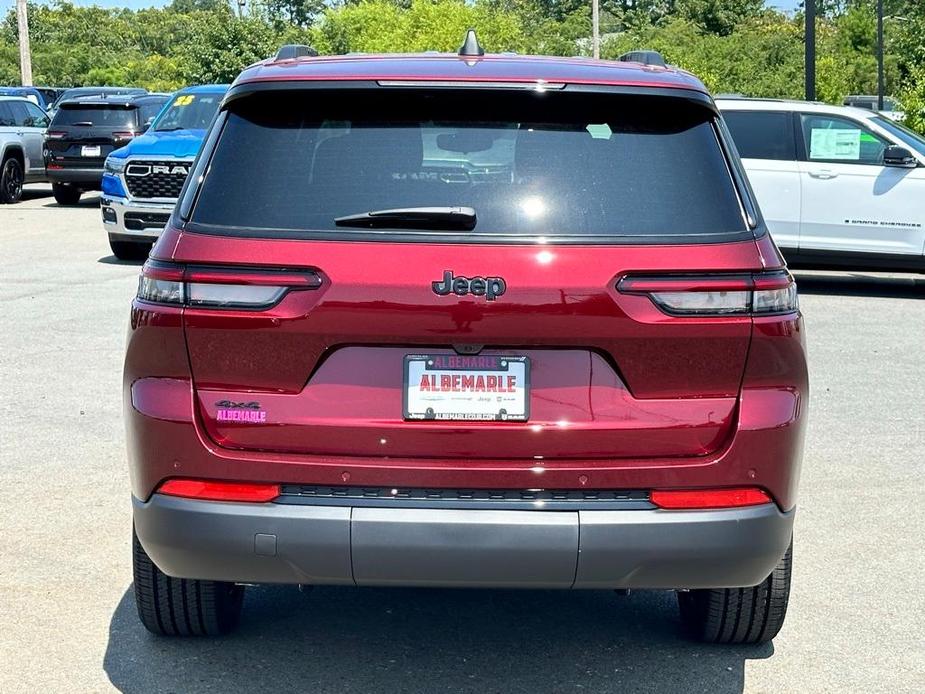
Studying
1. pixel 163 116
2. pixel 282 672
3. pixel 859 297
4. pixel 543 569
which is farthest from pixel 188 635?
pixel 163 116

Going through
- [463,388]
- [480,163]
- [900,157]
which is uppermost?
[480,163]

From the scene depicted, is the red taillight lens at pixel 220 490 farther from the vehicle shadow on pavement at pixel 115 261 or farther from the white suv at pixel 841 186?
the vehicle shadow on pavement at pixel 115 261

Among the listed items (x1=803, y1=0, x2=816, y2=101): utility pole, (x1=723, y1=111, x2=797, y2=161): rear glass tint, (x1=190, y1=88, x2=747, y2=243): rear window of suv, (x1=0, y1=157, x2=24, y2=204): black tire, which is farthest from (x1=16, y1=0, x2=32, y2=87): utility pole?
(x1=190, y1=88, x2=747, y2=243): rear window of suv

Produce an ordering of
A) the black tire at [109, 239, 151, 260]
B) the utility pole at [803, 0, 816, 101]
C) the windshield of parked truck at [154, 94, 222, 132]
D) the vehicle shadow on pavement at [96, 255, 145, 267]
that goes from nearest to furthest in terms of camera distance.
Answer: the vehicle shadow on pavement at [96, 255, 145, 267], the black tire at [109, 239, 151, 260], the windshield of parked truck at [154, 94, 222, 132], the utility pole at [803, 0, 816, 101]

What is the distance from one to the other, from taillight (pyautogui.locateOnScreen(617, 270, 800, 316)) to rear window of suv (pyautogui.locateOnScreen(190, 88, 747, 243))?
0.14 meters

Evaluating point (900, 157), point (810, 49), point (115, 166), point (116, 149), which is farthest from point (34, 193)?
point (900, 157)

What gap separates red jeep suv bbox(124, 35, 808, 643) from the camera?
143 inches

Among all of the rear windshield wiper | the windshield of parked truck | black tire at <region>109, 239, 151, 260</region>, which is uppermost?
the rear windshield wiper

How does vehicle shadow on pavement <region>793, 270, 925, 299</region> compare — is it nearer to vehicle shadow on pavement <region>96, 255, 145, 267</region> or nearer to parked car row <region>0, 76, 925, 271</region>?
parked car row <region>0, 76, 925, 271</region>

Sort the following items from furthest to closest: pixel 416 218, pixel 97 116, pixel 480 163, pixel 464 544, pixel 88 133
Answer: pixel 97 116
pixel 88 133
pixel 480 163
pixel 416 218
pixel 464 544

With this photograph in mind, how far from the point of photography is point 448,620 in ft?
15.9

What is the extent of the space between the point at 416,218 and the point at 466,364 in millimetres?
411

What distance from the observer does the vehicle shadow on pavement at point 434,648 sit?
4.29m

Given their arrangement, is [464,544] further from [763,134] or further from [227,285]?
[763,134]
